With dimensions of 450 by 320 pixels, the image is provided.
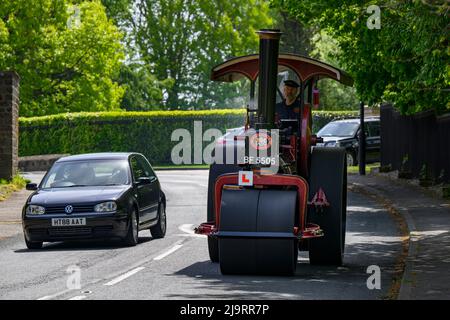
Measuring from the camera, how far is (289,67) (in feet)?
51.1

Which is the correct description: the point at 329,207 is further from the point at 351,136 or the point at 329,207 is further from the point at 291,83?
the point at 351,136

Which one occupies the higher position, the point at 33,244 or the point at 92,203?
the point at 92,203

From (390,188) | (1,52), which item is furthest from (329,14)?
(1,52)

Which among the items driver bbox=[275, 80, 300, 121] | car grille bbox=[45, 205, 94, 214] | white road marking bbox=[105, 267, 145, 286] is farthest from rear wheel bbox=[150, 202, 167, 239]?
driver bbox=[275, 80, 300, 121]

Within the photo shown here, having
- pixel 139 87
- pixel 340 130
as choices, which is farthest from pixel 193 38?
pixel 340 130

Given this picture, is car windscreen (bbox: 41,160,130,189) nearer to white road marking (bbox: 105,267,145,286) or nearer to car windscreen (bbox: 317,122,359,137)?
white road marking (bbox: 105,267,145,286)

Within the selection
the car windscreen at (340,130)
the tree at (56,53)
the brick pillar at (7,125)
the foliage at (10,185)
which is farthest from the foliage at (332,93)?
the brick pillar at (7,125)

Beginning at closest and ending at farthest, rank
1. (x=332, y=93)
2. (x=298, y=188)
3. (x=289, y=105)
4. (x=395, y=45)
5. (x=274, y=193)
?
(x=274, y=193) < (x=298, y=188) < (x=289, y=105) < (x=395, y=45) < (x=332, y=93)

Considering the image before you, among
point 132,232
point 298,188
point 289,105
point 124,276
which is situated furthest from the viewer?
point 132,232

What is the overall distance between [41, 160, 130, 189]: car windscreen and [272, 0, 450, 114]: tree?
4654mm

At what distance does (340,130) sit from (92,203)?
26697 mm

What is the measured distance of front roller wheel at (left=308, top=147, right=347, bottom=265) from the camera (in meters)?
15.0
